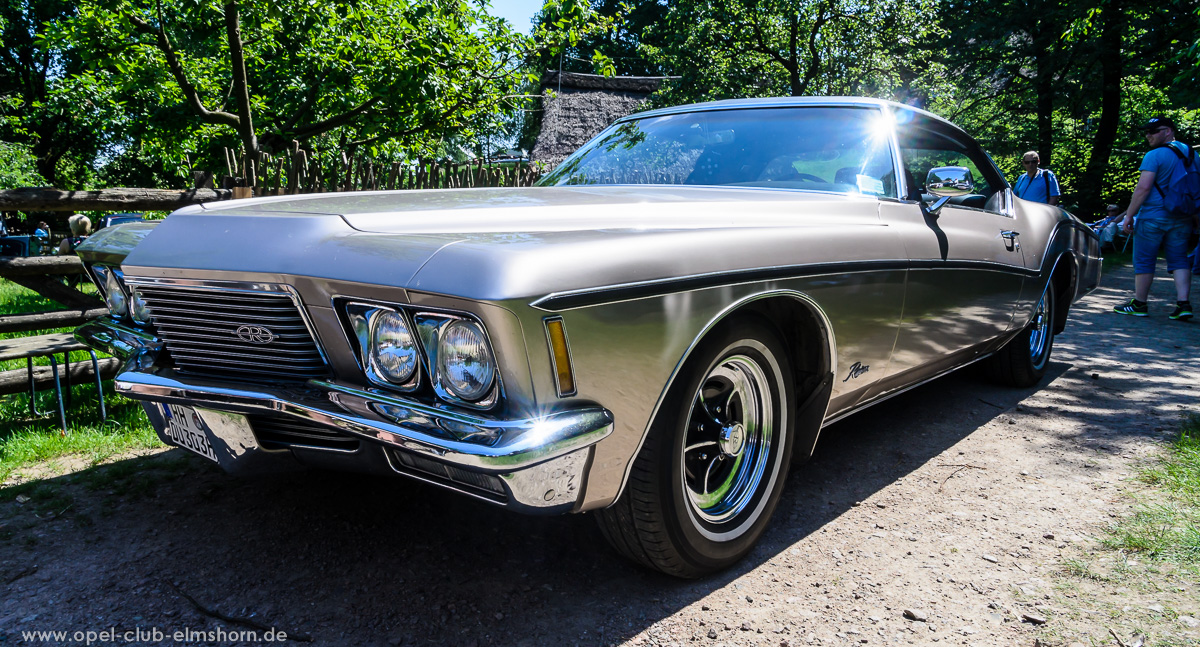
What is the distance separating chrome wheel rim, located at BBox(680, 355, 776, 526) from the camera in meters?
2.31

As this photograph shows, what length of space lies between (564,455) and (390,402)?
16.4 inches

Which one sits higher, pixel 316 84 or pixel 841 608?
pixel 316 84

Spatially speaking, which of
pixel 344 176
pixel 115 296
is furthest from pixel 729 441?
pixel 344 176

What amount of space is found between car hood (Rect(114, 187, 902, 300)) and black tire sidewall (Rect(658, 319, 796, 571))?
0.23 metres

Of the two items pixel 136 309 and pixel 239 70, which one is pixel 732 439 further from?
pixel 239 70

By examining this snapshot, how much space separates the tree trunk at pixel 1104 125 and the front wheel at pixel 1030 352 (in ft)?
45.6

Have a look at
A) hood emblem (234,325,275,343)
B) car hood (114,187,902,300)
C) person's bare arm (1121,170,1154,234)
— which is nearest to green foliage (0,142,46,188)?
car hood (114,187,902,300)

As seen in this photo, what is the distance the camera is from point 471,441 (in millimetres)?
1644

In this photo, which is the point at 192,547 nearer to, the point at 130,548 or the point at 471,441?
the point at 130,548

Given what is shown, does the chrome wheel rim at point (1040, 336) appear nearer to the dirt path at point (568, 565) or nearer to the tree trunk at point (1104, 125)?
the dirt path at point (568, 565)

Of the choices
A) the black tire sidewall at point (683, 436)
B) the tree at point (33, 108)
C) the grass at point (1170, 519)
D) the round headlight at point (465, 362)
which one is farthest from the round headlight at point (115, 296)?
the tree at point (33, 108)

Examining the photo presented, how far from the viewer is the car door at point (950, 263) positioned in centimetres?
294

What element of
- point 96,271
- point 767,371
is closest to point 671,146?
point 767,371

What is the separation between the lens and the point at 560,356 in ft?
5.63
